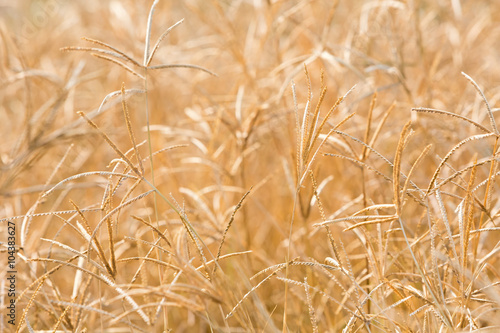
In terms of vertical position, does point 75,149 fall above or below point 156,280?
above

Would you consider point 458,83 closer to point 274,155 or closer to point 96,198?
point 274,155

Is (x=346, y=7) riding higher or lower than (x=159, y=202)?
higher

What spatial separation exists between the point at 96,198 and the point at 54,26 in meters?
0.92

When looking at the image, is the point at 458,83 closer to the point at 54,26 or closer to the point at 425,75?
the point at 425,75

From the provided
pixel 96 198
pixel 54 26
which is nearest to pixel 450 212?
pixel 96 198

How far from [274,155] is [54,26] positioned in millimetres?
1149

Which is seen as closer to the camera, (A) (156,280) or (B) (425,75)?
(B) (425,75)

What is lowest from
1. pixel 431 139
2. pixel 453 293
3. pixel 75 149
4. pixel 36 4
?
pixel 453 293

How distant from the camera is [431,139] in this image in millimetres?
1312

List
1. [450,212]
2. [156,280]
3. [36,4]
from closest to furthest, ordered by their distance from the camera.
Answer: [450,212], [156,280], [36,4]

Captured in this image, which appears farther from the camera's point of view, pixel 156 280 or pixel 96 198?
pixel 96 198

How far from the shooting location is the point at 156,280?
57.5 inches

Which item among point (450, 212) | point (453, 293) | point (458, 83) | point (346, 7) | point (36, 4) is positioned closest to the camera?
point (453, 293)

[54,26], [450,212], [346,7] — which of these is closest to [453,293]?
[450,212]
